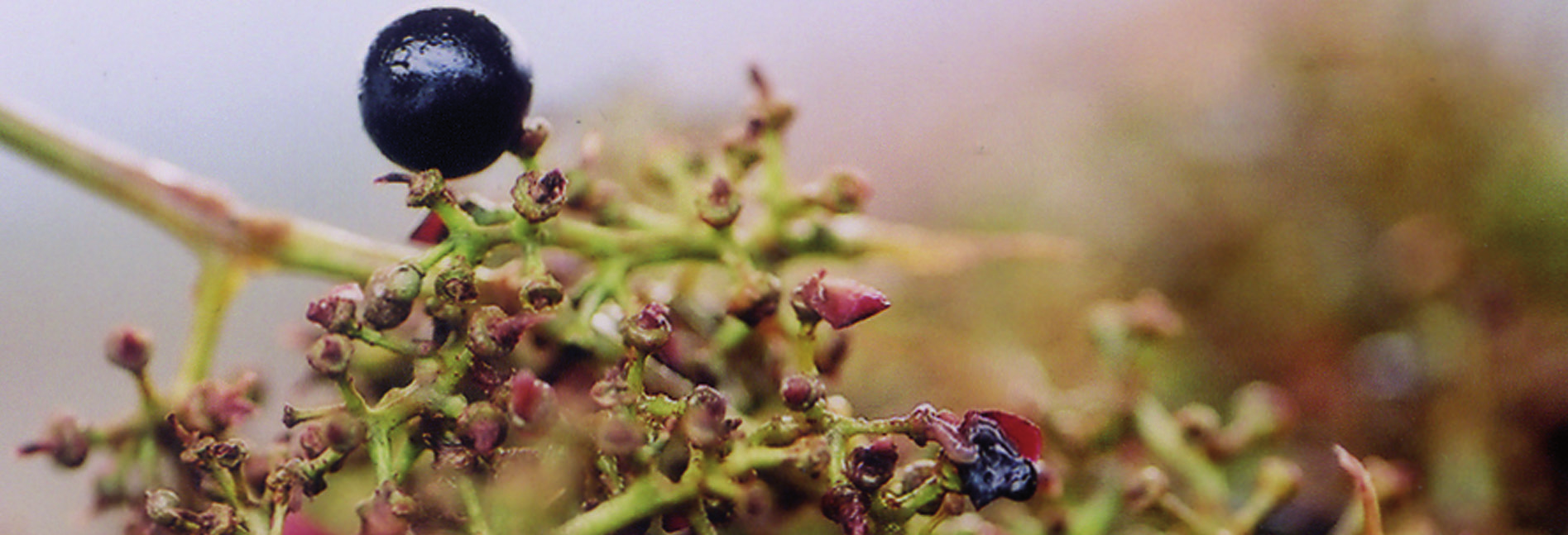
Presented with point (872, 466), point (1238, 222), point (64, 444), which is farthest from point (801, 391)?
point (1238, 222)

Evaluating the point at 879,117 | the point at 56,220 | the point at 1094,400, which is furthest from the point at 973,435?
the point at 56,220

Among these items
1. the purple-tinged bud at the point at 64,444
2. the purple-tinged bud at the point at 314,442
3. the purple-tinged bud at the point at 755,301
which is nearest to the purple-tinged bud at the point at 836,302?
the purple-tinged bud at the point at 755,301

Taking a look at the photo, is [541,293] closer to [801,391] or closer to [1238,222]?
[801,391]

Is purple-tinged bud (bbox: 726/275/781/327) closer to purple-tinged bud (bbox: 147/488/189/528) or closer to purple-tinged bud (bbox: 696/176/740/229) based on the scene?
purple-tinged bud (bbox: 696/176/740/229)

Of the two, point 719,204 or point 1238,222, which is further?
point 1238,222

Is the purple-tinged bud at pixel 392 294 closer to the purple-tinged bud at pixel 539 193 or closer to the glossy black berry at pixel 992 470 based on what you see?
the purple-tinged bud at pixel 539 193

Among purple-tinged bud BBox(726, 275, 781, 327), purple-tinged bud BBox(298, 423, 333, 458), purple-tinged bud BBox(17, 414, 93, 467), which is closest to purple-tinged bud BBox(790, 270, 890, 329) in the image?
purple-tinged bud BBox(726, 275, 781, 327)
